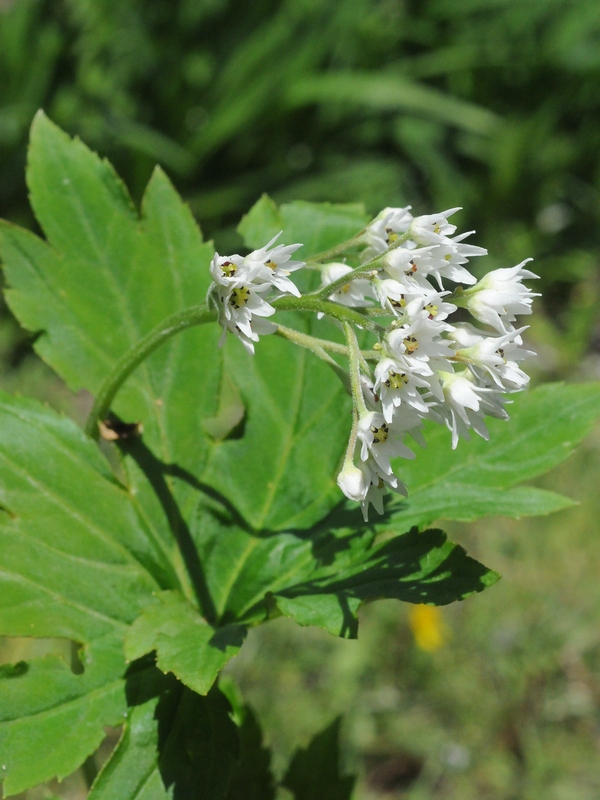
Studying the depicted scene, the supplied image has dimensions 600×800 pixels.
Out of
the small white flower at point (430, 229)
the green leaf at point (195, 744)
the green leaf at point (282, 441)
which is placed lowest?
the green leaf at point (195, 744)

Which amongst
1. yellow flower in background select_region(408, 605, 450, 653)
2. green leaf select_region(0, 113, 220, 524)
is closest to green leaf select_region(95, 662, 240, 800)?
green leaf select_region(0, 113, 220, 524)

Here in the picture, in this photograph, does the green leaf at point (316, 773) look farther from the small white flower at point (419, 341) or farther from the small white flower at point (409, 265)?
the small white flower at point (409, 265)

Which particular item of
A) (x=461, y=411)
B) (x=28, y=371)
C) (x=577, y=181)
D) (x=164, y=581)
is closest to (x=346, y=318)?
(x=461, y=411)

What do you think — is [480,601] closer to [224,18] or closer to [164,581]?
[164,581]

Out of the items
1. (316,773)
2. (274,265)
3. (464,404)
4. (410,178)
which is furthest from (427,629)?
(410,178)

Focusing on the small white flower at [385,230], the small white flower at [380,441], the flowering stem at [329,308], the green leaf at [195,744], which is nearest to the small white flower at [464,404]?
the small white flower at [380,441]
